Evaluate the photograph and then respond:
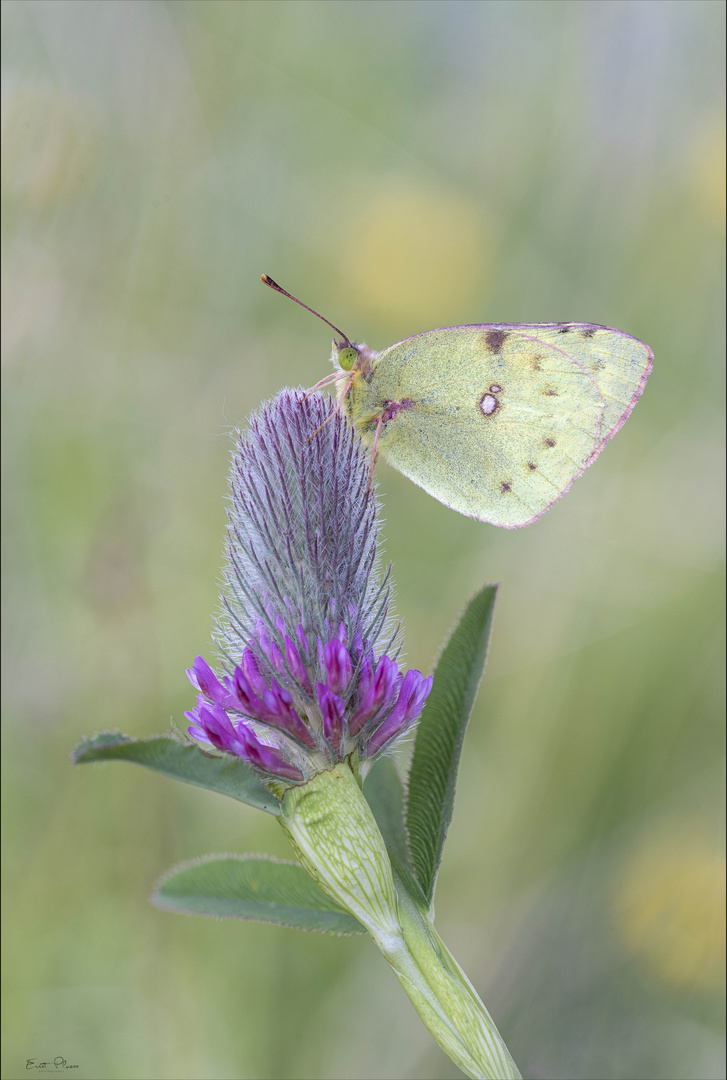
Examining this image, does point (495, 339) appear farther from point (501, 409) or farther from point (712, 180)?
point (712, 180)

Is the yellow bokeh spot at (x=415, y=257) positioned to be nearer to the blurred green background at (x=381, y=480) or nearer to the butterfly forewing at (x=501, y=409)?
the blurred green background at (x=381, y=480)

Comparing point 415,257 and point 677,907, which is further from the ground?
point 415,257

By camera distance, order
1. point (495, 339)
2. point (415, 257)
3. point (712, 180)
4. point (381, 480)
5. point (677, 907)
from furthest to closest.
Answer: point (415, 257)
point (712, 180)
point (381, 480)
point (677, 907)
point (495, 339)

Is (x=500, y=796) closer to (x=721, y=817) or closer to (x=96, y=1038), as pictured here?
(x=721, y=817)

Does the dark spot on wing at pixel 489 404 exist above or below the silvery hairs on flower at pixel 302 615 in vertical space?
above

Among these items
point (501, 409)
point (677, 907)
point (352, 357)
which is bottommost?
point (677, 907)

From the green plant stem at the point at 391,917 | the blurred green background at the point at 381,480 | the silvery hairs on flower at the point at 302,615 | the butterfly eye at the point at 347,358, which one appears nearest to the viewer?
the green plant stem at the point at 391,917

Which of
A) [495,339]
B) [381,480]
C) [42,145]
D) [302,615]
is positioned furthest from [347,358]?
[42,145]

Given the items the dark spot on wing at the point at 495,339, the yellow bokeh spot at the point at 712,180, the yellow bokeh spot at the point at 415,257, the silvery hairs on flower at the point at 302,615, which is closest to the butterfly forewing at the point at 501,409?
the dark spot on wing at the point at 495,339
